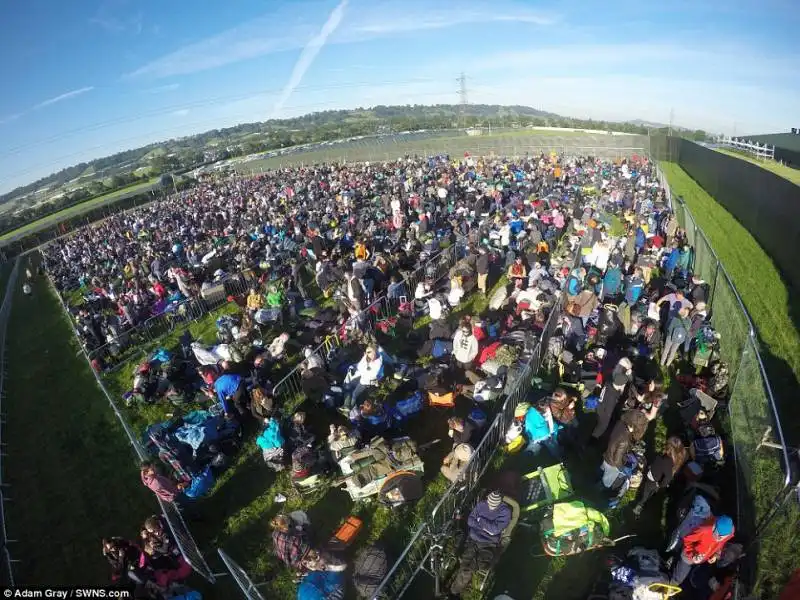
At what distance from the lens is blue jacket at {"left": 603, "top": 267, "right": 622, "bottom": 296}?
10414mm

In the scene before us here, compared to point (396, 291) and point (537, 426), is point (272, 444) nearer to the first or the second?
point (537, 426)

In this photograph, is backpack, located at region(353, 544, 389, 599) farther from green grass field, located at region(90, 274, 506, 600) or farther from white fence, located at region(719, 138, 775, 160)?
white fence, located at region(719, 138, 775, 160)

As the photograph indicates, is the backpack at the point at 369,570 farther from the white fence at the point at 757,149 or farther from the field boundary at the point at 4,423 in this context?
the white fence at the point at 757,149

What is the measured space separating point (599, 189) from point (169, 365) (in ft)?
81.3

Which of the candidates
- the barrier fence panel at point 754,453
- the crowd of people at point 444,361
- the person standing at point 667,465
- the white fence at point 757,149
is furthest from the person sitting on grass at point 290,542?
the white fence at point 757,149

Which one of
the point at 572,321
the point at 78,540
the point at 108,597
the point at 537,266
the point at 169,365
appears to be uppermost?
the point at 537,266

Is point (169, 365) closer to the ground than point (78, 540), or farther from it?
farther from it

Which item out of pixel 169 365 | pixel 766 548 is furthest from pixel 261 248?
pixel 766 548

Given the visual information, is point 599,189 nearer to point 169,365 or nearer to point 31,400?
point 169,365

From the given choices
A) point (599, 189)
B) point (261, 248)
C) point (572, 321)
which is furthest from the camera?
point (599, 189)

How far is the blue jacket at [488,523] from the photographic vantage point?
16.3ft

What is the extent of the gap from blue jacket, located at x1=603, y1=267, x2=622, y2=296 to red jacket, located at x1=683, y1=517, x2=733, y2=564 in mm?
6950

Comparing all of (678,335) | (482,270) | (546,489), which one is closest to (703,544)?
(546,489)

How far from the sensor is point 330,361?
Result: 31.3 feet
